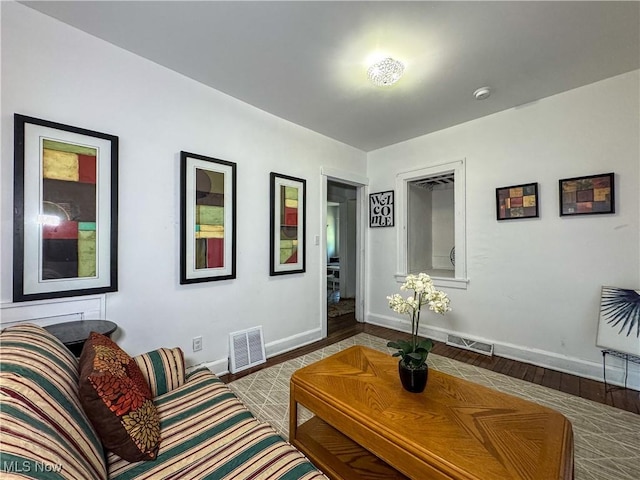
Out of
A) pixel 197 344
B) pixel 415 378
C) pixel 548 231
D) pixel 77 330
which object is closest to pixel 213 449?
pixel 415 378

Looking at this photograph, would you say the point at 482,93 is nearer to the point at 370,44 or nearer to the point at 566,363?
the point at 370,44

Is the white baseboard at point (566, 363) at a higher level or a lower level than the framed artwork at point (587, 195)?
lower

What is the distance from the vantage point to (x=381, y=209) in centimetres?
403

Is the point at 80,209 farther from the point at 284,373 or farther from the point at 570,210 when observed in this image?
the point at 570,210

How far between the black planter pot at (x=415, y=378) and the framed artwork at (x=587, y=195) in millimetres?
2301

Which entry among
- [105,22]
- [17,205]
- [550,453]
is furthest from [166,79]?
[550,453]

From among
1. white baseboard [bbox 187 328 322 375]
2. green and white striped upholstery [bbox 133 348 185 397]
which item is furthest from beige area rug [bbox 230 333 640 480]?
green and white striped upholstery [bbox 133 348 185 397]

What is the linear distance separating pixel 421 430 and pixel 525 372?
2132 millimetres

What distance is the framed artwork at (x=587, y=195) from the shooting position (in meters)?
2.36

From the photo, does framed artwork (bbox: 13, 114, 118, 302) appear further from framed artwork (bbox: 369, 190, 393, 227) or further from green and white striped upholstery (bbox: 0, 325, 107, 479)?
framed artwork (bbox: 369, 190, 393, 227)

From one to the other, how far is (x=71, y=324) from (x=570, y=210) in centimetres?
407

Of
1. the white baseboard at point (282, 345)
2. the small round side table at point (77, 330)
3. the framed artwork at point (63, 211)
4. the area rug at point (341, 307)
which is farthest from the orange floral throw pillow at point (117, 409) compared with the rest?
the area rug at point (341, 307)

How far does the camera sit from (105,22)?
5.78 ft

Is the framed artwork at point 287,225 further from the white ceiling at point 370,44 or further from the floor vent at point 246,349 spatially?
the white ceiling at point 370,44
